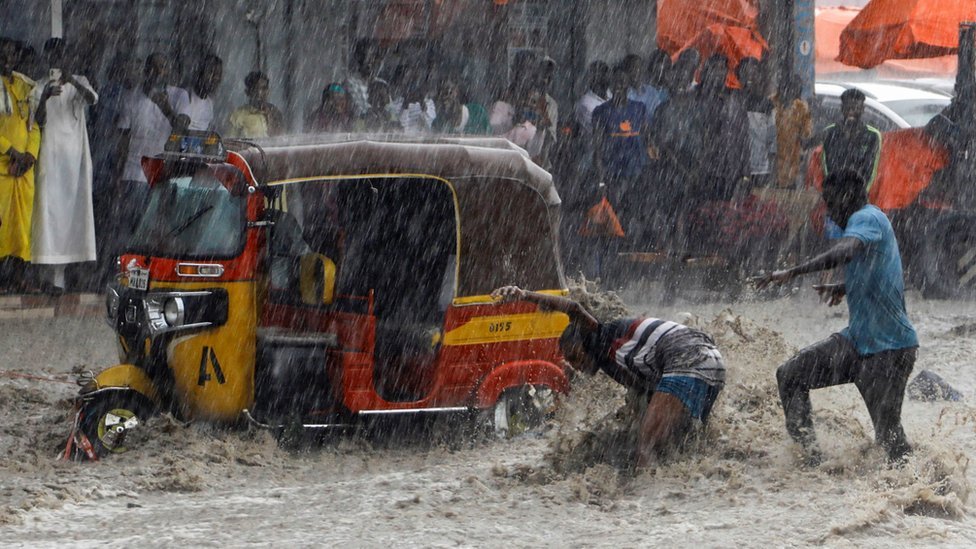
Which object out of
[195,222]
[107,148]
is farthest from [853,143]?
[195,222]

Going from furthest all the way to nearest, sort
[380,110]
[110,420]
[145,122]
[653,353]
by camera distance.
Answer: [380,110] → [145,122] → [110,420] → [653,353]

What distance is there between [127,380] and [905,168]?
8791mm

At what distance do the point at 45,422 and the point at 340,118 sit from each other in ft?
16.0

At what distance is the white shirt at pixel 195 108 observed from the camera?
39.6ft

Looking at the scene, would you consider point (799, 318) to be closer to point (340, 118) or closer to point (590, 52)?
point (340, 118)

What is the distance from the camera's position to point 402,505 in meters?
6.74

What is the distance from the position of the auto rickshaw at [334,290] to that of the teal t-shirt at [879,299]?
1975 mm

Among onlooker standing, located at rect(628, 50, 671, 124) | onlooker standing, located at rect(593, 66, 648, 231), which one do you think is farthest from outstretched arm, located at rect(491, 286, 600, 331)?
onlooker standing, located at rect(628, 50, 671, 124)

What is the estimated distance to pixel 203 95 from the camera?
40.2 feet

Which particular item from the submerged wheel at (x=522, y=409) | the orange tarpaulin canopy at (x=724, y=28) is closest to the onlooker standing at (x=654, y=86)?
the orange tarpaulin canopy at (x=724, y=28)

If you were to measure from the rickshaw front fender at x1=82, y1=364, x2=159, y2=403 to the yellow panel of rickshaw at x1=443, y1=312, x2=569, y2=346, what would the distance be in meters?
1.61

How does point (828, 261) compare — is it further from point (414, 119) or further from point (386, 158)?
point (414, 119)

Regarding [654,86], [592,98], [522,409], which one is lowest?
[522,409]

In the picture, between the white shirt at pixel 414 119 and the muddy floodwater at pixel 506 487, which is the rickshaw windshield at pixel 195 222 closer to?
the muddy floodwater at pixel 506 487
